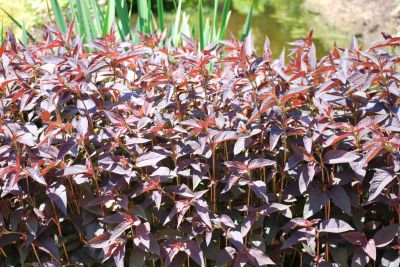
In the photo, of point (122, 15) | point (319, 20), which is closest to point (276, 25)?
point (319, 20)

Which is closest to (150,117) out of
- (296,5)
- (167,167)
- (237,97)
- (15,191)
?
(167,167)

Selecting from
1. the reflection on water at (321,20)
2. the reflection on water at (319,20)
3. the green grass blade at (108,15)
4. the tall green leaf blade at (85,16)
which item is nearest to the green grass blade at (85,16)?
the tall green leaf blade at (85,16)

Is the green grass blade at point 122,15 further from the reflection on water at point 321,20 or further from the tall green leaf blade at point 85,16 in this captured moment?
the reflection on water at point 321,20

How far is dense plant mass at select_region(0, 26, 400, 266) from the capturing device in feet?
5.74

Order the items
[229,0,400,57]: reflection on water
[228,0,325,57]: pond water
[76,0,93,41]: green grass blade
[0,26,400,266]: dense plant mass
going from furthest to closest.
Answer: [228,0,325,57]: pond water < [229,0,400,57]: reflection on water < [76,0,93,41]: green grass blade < [0,26,400,266]: dense plant mass

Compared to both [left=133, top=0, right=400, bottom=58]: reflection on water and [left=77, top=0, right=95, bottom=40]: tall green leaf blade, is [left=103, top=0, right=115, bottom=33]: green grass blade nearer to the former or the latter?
[left=77, top=0, right=95, bottom=40]: tall green leaf blade

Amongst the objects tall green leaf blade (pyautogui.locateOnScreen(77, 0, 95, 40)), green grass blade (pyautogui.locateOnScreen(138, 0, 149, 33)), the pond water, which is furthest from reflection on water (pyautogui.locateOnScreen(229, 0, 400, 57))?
tall green leaf blade (pyautogui.locateOnScreen(77, 0, 95, 40))

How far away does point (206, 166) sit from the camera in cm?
180

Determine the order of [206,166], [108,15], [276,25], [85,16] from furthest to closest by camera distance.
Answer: [276,25], [85,16], [108,15], [206,166]

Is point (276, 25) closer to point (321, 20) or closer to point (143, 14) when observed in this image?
point (321, 20)

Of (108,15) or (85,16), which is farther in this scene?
(85,16)

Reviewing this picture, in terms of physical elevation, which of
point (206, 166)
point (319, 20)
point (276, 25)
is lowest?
point (276, 25)

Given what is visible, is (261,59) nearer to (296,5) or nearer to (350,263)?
(350,263)

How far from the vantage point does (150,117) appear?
1.89m
